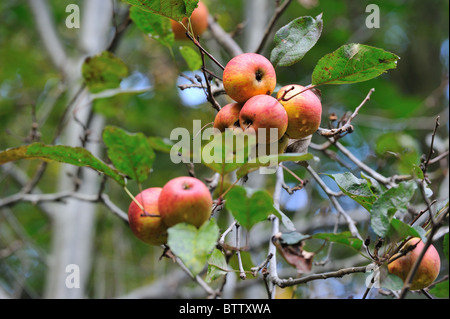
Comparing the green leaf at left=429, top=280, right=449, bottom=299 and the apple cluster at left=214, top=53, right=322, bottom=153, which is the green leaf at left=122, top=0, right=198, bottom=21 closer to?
the apple cluster at left=214, top=53, right=322, bottom=153

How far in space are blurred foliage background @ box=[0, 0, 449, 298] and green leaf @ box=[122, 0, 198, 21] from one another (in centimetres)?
146

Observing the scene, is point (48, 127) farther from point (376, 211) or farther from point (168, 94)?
point (376, 211)

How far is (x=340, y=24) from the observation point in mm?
3160

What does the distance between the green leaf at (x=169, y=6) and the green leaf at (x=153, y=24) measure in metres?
0.37

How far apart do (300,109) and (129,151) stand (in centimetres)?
33

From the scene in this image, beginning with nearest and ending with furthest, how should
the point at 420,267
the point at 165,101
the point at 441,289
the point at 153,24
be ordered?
the point at 420,267 → the point at 441,289 → the point at 153,24 → the point at 165,101

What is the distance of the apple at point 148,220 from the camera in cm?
78

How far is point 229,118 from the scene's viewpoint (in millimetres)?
819

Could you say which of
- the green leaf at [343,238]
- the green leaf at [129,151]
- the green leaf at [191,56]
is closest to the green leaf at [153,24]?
the green leaf at [191,56]

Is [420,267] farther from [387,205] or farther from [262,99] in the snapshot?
[262,99]

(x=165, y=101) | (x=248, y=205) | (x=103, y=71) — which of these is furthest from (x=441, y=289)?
(x=165, y=101)

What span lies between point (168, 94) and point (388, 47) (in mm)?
1940

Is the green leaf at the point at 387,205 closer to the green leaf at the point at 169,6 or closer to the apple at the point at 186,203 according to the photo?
the apple at the point at 186,203
